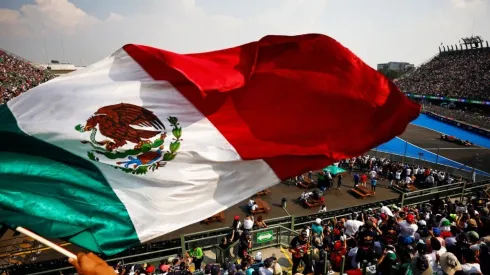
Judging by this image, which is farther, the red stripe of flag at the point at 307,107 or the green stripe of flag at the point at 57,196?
the red stripe of flag at the point at 307,107

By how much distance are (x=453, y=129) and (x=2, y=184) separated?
163ft

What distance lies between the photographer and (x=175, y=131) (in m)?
5.31

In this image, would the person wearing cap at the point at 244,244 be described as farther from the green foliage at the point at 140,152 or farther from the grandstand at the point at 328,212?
the green foliage at the point at 140,152

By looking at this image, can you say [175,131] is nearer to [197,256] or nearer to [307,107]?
[307,107]

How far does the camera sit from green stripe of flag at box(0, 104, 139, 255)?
14.2 ft

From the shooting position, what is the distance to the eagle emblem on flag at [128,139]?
485 centimetres

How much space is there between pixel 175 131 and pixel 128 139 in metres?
0.77

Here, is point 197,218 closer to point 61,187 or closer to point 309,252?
point 61,187

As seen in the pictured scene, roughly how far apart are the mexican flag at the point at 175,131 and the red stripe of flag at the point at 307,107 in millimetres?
19

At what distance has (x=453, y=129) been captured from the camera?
42688 mm

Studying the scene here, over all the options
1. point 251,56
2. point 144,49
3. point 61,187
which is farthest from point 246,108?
point 61,187

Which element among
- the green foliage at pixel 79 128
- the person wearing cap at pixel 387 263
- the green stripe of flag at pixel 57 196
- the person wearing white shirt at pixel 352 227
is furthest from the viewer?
the person wearing white shirt at pixel 352 227

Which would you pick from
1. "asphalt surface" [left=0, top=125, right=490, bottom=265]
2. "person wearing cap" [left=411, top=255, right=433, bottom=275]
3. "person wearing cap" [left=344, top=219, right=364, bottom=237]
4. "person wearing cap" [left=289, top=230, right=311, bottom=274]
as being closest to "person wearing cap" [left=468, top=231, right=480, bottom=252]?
"person wearing cap" [left=411, top=255, right=433, bottom=275]

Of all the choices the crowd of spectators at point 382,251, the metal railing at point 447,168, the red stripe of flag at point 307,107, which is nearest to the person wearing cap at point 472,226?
the crowd of spectators at point 382,251
